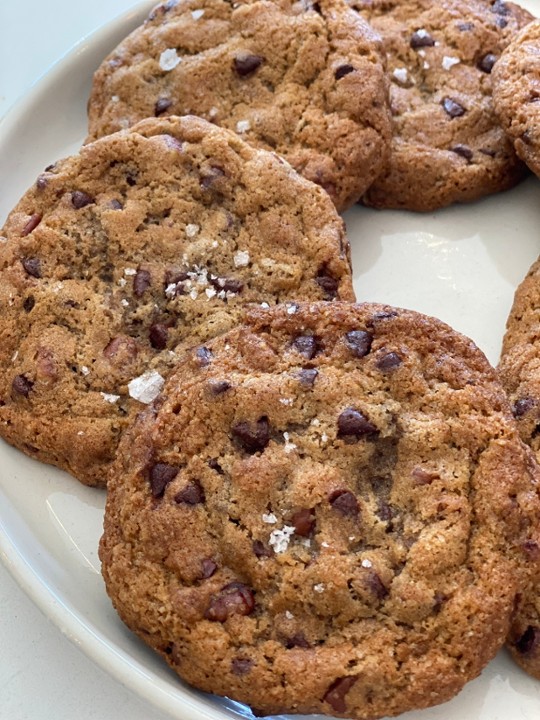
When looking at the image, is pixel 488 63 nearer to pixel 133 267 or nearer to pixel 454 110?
pixel 454 110

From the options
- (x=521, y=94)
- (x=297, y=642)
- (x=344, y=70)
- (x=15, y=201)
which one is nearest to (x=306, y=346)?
(x=297, y=642)

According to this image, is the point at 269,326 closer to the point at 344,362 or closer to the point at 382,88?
the point at 344,362

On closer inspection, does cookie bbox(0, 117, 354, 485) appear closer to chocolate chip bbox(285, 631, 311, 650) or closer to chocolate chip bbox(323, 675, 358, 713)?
chocolate chip bbox(285, 631, 311, 650)

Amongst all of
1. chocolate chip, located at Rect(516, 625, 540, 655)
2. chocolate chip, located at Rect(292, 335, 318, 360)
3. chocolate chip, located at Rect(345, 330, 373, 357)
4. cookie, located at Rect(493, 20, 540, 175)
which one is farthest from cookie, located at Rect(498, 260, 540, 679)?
chocolate chip, located at Rect(292, 335, 318, 360)

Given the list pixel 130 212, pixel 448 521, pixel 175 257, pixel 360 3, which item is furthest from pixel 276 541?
pixel 360 3

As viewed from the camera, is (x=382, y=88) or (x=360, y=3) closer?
(x=382, y=88)

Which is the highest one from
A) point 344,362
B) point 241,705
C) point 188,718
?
point 344,362
